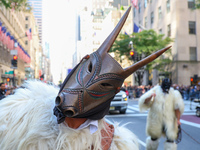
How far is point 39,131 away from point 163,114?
10.5 feet

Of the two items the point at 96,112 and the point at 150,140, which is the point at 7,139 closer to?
the point at 96,112

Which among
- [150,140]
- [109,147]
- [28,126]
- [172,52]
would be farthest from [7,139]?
[172,52]

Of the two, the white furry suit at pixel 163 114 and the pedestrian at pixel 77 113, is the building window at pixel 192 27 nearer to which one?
the white furry suit at pixel 163 114

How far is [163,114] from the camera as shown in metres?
4.11

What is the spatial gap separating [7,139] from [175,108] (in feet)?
11.5

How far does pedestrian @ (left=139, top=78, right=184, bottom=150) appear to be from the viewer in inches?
158

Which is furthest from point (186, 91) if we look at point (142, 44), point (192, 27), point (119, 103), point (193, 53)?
point (119, 103)

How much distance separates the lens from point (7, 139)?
1401 millimetres

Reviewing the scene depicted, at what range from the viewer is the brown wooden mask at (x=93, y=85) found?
4.25 feet

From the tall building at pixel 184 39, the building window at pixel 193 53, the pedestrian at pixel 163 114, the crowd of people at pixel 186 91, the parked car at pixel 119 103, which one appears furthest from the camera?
the building window at pixel 193 53

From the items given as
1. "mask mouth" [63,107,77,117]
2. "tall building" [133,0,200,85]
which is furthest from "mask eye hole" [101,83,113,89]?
"tall building" [133,0,200,85]

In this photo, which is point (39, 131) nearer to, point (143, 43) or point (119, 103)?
point (119, 103)

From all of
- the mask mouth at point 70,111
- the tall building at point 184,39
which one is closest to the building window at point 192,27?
the tall building at point 184,39

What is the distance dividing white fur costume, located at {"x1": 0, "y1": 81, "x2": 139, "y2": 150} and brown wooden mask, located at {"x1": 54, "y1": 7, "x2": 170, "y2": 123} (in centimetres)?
14
